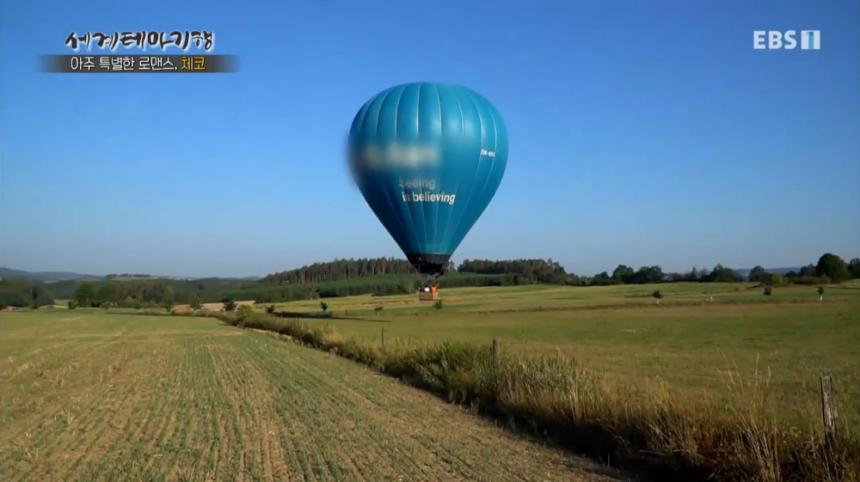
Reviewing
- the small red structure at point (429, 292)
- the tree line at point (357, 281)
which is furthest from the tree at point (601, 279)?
the small red structure at point (429, 292)

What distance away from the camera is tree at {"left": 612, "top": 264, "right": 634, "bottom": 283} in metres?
134

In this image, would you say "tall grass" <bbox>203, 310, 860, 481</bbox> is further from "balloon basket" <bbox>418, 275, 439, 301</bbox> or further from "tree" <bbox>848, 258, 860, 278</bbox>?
"tree" <bbox>848, 258, 860, 278</bbox>

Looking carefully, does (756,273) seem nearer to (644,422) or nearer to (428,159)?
(428,159)

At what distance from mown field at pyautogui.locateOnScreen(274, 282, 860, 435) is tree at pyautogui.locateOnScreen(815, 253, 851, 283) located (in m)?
39.8

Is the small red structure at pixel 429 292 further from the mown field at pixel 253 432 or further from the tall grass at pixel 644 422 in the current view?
the tall grass at pixel 644 422

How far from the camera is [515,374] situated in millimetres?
12773

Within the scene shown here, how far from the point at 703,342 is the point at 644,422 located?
25893mm

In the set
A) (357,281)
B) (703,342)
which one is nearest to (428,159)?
(703,342)

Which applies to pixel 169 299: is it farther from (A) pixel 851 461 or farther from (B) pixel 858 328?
(A) pixel 851 461

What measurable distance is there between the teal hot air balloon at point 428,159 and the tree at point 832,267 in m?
104

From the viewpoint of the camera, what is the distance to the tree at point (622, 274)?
134 metres

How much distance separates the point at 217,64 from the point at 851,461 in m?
14.4

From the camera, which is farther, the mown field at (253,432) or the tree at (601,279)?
the tree at (601,279)

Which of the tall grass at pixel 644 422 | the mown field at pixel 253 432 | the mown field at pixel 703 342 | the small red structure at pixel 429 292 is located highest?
the small red structure at pixel 429 292
